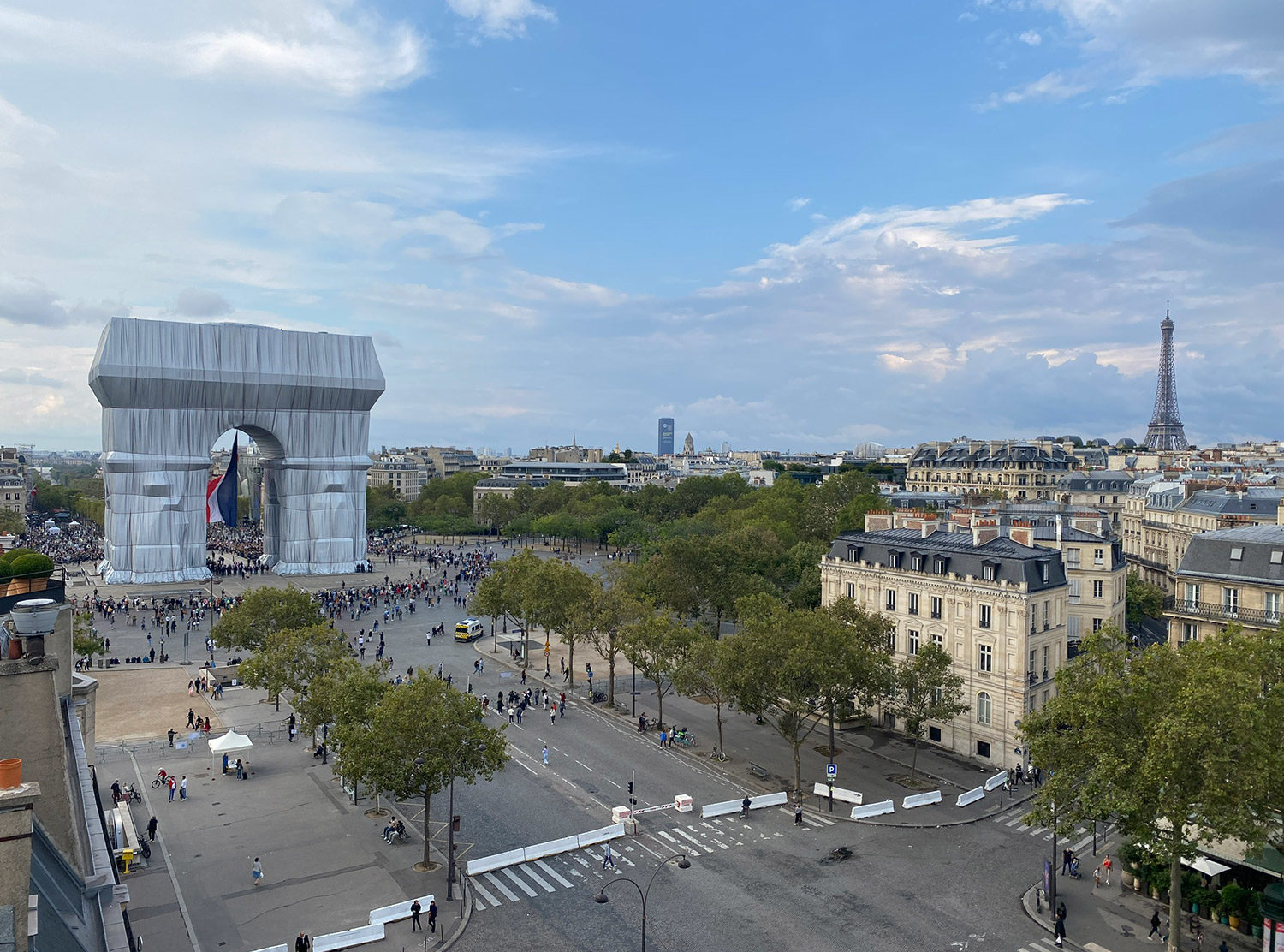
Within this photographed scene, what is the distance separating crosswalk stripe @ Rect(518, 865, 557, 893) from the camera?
Result: 90.1ft

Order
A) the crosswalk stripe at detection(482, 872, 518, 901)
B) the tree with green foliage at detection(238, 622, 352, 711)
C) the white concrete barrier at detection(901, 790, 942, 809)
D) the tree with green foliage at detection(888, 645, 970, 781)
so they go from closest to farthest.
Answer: the crosswalk stripe at detection(482, 872, 518, 901) < the white concrete barrier at detection(901, 790, 942, 809) < the tree with green foliage at detection(888, 645, 970, 781) < the tree with green foliage at detection(238, 622, 352, 711)

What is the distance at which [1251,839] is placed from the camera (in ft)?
70.2

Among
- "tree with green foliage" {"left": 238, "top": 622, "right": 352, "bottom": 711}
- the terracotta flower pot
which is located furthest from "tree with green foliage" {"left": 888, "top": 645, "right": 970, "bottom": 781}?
the terracotta flower pot

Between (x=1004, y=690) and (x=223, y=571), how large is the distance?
81204 mm

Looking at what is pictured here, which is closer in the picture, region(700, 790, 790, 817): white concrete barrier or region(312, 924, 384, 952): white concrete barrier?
region(312, 924, 384, 952): white concrete barrier

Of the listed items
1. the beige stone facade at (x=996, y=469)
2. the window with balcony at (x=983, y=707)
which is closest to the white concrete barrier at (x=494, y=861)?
the window with balcony at (x=983, y=707)

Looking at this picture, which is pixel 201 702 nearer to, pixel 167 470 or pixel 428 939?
pixel 428 939

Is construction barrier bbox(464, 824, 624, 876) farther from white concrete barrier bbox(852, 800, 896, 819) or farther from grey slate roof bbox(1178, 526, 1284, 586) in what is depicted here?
grey slate roof bbox(1178, 526, 1284, 586)

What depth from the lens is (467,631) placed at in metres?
65.1

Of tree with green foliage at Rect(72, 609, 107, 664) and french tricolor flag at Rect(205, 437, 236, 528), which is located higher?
french tricolor flag at Rect(205, 437, 236, 528)

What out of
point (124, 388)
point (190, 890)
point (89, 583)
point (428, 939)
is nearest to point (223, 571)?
point (89, 583)

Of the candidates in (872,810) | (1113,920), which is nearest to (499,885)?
(872,810)

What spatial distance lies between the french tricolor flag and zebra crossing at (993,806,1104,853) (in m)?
75.8

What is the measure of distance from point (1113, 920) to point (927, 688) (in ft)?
39.3
